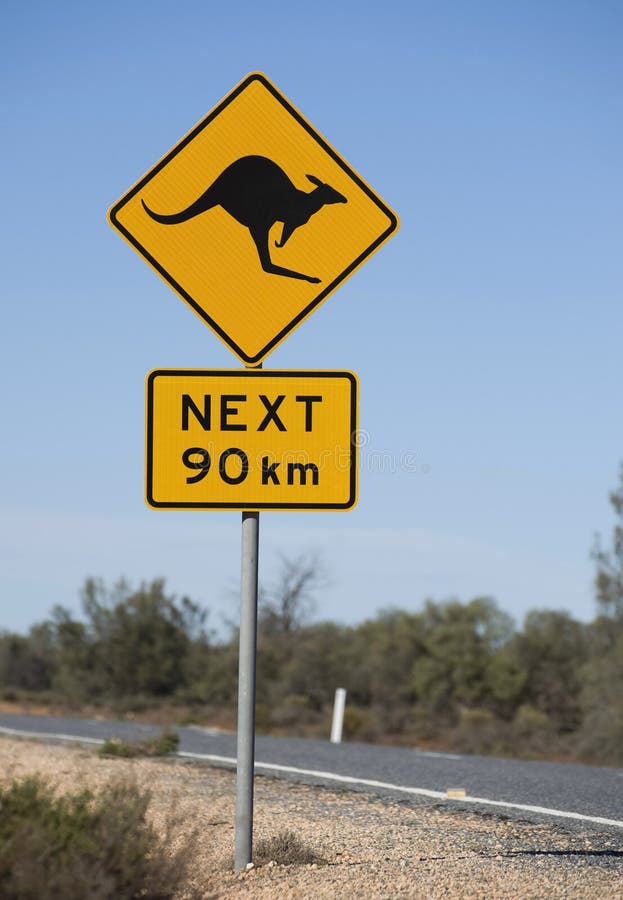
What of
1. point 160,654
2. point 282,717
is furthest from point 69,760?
point 160,654

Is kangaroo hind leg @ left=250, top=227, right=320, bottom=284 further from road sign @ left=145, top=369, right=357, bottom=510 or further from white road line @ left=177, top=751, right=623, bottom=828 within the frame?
white road line @ left=177, top=751, right=623, bottom=828

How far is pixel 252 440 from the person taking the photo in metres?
5.64

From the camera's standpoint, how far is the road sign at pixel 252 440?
221 inches

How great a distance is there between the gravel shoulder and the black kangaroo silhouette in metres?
2.76

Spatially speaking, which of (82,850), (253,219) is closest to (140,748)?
(82,850)

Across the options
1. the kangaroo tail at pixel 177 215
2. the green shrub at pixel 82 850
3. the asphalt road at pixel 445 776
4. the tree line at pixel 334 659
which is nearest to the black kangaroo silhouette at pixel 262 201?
the kangaroo tail at pixel 177 215

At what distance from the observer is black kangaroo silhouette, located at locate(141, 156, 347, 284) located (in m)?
5.88

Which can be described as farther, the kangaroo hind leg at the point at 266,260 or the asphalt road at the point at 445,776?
the asphalt road at the point at 445,776

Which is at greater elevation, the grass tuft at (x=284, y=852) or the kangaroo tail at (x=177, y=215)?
the kangaroo tail at (x=177, y=215)

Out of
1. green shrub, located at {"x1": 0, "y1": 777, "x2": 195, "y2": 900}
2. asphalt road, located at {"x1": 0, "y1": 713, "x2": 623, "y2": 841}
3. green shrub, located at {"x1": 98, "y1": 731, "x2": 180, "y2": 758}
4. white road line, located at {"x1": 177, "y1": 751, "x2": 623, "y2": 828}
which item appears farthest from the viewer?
green shrub, located at {"x1": 98, "y1": 731, "x2": 180, "y2": 758}

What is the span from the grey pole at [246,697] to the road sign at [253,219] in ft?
3.17

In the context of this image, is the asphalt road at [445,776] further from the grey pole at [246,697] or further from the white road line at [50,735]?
the grey pole at [246,697]

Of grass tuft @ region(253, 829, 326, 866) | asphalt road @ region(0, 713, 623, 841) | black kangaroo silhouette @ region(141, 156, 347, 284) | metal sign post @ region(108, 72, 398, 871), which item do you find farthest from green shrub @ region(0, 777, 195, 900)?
asphalt road @ region(0, 713, 623, 841)

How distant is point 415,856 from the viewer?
245 inches
